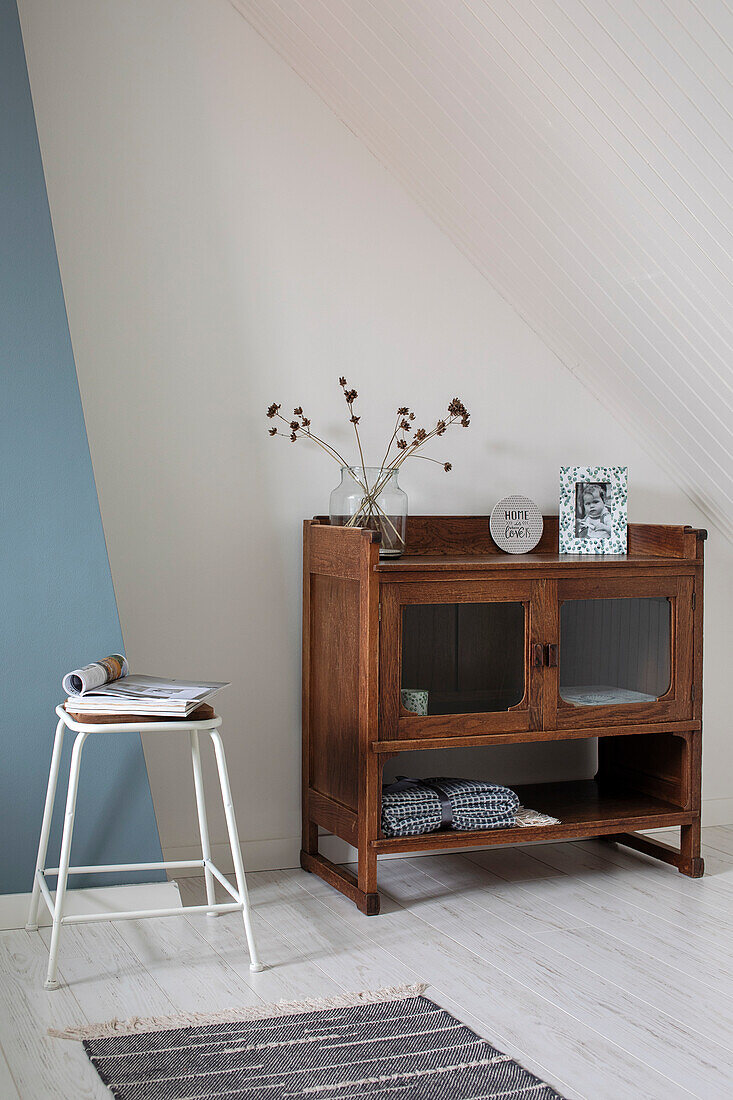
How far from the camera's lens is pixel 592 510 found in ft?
10.2

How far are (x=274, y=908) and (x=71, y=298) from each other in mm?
1591

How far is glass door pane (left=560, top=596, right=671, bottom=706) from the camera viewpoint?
2768 mm

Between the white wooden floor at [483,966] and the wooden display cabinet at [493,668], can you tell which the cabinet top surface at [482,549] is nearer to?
the wooden display cabinet at [493,668]

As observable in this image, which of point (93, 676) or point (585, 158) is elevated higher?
point (585, 158)

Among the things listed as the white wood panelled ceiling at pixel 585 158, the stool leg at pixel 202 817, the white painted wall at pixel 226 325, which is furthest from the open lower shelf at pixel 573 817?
the white wood panelled ceiling at pixel 585 158

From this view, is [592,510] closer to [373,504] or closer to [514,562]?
[514,562]

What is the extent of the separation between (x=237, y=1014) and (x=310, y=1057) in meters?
0.21

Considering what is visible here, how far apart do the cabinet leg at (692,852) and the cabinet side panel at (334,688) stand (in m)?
0.93

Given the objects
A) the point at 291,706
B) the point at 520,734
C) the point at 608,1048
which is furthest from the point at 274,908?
the point at 608,1048

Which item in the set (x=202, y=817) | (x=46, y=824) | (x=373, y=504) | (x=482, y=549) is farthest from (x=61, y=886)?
(x=482, y=549)

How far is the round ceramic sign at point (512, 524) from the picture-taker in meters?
3.03

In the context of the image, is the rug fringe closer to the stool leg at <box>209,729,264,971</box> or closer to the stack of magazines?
the stool leg at <box>209,729,264,971</box>

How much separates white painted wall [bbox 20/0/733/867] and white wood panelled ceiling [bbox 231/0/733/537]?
0.15 meters

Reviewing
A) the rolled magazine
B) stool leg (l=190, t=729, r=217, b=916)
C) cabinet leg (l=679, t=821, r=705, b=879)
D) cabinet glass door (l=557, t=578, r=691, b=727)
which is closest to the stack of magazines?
the rolled magazine
